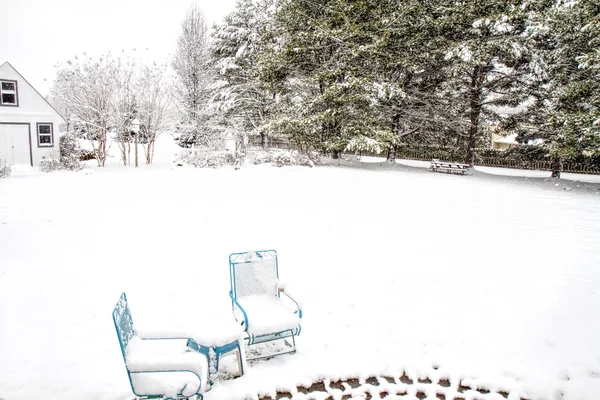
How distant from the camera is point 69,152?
2044 centimetres

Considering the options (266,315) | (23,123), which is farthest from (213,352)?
(23,123)

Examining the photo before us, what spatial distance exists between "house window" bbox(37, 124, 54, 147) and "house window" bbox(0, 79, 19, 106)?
1.60 meters

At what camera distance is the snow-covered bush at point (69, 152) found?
1742 cm

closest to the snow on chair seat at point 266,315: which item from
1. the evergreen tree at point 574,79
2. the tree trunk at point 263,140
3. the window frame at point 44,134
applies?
the evergreen tree at point 574,79

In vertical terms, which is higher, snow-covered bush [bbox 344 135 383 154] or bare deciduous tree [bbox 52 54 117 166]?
bare deciduous tree [bbox 52 54 117 166]

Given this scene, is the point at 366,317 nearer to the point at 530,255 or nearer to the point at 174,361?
the point at 174,361

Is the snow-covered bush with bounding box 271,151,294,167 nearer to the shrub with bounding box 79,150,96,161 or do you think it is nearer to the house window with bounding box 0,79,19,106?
the shrub with bounding box 79,150,96,161

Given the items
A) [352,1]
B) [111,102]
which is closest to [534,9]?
[352,1]

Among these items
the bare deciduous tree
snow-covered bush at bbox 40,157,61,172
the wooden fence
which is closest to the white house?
snow-covered bush at bbox 40,157,61,172

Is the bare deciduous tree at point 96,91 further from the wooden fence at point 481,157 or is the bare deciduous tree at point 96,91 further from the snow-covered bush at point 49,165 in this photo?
the wooden fence at point 481,157

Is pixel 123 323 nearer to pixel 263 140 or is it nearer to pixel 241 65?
pixel 241 65

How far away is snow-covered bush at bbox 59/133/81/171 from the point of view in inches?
686

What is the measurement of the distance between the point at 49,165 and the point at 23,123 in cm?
438

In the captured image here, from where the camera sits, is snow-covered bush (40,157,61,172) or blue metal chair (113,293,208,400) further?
snow-covered bush (40,157,61,172)
